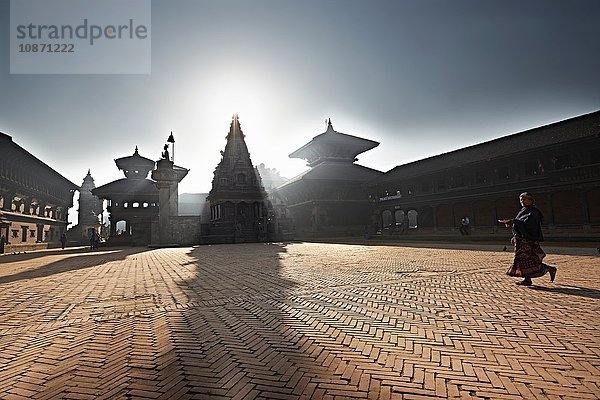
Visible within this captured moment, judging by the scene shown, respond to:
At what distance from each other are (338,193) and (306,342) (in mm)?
35711

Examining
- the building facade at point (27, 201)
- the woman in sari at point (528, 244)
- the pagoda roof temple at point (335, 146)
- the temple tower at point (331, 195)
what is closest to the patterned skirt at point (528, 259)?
the woman in sari at point (528, 244)

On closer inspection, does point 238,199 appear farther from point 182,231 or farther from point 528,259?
point 528,259

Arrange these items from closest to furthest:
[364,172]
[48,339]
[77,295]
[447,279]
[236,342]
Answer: [236,342] → [48,339] → [77,295] → [447,279] → [364,172]

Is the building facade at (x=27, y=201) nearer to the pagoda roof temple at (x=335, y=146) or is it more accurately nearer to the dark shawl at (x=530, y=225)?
the dark shawl at (x=530, y=225)

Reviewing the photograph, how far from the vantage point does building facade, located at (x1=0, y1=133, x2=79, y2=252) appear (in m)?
26.5

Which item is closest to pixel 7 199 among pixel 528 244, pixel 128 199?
pixel 128 199

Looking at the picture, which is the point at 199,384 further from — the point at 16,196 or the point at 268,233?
the point at 16,196

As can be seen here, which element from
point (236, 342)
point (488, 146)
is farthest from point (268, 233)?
point (236, 342)

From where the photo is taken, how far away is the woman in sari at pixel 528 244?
6.70m

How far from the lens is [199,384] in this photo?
2.78 m

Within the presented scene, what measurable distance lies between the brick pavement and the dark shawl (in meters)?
1.05

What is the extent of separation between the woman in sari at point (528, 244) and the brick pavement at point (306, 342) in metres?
0.41

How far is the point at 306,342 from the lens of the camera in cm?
369

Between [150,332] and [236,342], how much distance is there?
127 centimetres
